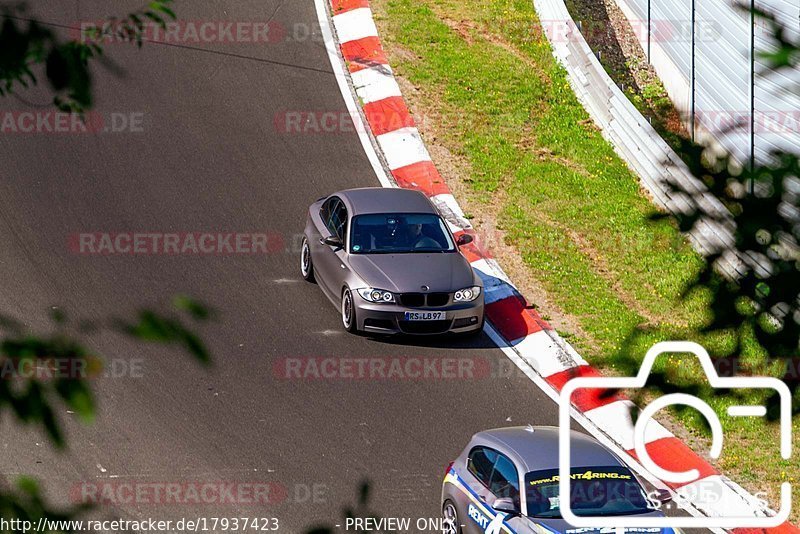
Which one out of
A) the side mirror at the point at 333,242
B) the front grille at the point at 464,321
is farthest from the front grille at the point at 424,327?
the side mirror at the point at 333,242

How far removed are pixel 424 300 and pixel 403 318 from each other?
35 cm

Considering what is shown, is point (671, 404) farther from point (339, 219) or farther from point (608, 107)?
point (608, 107)

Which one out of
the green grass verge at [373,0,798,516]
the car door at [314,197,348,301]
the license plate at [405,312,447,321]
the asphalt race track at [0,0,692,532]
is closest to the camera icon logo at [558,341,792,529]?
the asphalt race track at [0,0,692,532]

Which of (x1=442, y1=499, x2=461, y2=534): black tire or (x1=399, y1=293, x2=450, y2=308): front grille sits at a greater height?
(x1=399, y1=293, x2=450, y2=308): front grille

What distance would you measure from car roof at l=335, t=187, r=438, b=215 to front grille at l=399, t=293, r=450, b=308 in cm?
154

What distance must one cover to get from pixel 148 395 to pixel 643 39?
38.4 ft

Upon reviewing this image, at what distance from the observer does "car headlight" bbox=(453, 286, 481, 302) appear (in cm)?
1399

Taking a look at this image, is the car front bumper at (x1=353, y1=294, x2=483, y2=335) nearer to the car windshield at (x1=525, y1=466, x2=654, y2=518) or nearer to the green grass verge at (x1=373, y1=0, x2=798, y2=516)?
the green grass verge at (x1=373, y1=0, x2=798, y2=516)

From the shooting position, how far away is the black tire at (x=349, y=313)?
14055mm

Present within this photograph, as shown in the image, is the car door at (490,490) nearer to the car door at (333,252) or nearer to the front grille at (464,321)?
the front grille at (464,321)

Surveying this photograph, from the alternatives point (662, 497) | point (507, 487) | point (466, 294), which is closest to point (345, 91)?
point (466, 294)

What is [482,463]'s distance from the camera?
406 inches

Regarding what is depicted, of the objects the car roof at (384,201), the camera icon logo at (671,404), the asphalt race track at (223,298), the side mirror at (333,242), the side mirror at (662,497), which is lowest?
the asphalt race track at (223,298)

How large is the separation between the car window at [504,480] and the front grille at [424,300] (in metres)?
4.08
